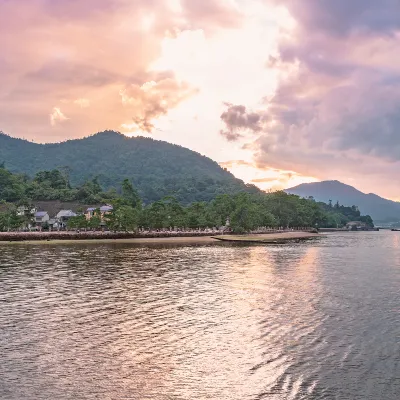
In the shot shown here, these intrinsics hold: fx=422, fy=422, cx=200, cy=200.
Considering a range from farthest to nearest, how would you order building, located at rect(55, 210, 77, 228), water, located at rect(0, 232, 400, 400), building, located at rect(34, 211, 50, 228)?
building, located at rect(55, 210, 77, 228)
building, located at rect(34, 211, 50, 228)
water, located at rect(0, 232, 400, 400)

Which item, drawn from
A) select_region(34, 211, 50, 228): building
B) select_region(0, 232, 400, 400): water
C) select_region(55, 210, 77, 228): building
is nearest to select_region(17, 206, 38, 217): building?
select_region(34, 211, 50, 228): building

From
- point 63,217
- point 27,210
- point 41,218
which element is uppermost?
point 27,210

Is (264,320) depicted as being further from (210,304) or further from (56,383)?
(56,383)

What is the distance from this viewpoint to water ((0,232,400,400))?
1531 cm

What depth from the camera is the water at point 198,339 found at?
50.2 ft

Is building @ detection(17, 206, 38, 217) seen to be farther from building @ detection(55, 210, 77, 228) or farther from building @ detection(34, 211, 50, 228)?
building @ detection(55, 210, 77, 228)

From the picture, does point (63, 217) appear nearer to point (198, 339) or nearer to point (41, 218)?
point (41, 218)

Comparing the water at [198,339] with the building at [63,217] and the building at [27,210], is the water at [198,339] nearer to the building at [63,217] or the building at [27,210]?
the building at [63,217]

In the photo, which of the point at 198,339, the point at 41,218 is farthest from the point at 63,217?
the point at 198,339

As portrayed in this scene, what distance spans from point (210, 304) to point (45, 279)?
785 inches

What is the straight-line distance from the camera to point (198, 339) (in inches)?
848

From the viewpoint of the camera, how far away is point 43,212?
172 m

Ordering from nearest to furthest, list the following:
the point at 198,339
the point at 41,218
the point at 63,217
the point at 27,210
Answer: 1. the point at 198,339
2. the point at 41,218
3. the point at 63,217
4. the point at 27,210

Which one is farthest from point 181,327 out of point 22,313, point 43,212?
point 43,212
